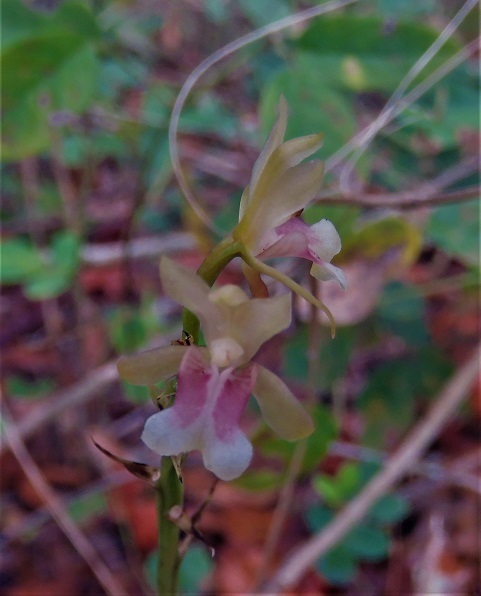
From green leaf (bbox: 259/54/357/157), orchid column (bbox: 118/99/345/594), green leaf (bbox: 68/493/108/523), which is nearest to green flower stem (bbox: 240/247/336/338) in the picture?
orchid column (bbox: 118/99/345/594)

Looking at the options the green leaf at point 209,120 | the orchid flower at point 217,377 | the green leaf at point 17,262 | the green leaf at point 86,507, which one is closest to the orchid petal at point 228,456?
the orchid flower at point 217,377

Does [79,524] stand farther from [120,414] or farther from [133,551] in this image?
[120,414]

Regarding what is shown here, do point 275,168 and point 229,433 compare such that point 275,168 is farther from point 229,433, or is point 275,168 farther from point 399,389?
point 399,389

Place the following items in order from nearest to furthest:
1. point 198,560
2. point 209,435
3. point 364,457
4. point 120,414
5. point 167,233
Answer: point 209,435
point 198,560
point 364,457
point 120,414
point 167,233

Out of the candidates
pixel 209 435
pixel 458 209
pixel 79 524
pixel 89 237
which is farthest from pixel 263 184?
pixel 89 237

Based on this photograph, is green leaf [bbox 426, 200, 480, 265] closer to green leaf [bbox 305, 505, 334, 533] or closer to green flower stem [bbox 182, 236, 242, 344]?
green leaf [bbox 305, 505, 334, 533]

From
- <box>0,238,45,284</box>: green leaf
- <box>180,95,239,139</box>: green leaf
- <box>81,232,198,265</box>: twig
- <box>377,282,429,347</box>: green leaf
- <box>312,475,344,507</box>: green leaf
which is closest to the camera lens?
<box>312,475,344,507</box>: green leaf

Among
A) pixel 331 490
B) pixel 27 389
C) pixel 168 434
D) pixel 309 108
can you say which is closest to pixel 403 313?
pixel 331 490

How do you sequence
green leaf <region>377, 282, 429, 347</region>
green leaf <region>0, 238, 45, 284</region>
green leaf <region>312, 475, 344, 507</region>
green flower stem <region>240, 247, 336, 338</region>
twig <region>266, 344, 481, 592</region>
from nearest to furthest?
green flower stem <region>240, 247, 336, 338</region> < twig <region>266, 344, 481, 592</region> < green leaf <region>312, 475, 344, 507</region> < green leaf <region>0, 238, 45, 284</region> < green leaf <region>377, 282, 429, 347</region>

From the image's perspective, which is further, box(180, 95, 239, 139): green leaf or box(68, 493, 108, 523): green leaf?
box(180, 95, 239, 139): green leaf
